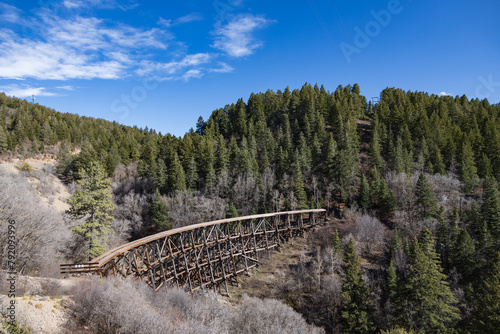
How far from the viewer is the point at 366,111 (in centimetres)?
8806

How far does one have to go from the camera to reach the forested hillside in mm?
23234

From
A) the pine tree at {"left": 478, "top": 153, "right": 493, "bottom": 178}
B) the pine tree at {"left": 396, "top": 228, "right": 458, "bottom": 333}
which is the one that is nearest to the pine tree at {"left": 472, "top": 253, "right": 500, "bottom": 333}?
the pine tree at {"left": 396, "top": 228, "right": 458, "bottom": 333}

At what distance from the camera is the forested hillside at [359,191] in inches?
915

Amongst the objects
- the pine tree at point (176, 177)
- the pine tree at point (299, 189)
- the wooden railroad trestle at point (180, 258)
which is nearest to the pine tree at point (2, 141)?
the pine tree at point (176, 177)

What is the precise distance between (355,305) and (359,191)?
2541 centimetres

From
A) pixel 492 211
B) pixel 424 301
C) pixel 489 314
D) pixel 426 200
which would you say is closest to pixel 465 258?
pixel 492 211

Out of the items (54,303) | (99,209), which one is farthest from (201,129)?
(54,303)

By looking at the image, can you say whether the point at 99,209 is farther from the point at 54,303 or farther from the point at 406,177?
the point at 406,177

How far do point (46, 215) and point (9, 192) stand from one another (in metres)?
2.81

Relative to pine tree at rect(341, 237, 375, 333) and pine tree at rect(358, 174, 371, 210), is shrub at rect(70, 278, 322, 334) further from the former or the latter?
pine tree at rect(358, 174, 371, 210)

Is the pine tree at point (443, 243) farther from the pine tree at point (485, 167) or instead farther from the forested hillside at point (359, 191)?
the pine tree at point (485, 167)

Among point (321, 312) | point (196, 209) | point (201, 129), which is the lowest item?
point (321, 312)

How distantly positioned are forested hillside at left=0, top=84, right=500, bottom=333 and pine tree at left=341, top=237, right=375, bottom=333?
0.32ft

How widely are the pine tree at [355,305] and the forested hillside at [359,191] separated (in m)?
0.10
